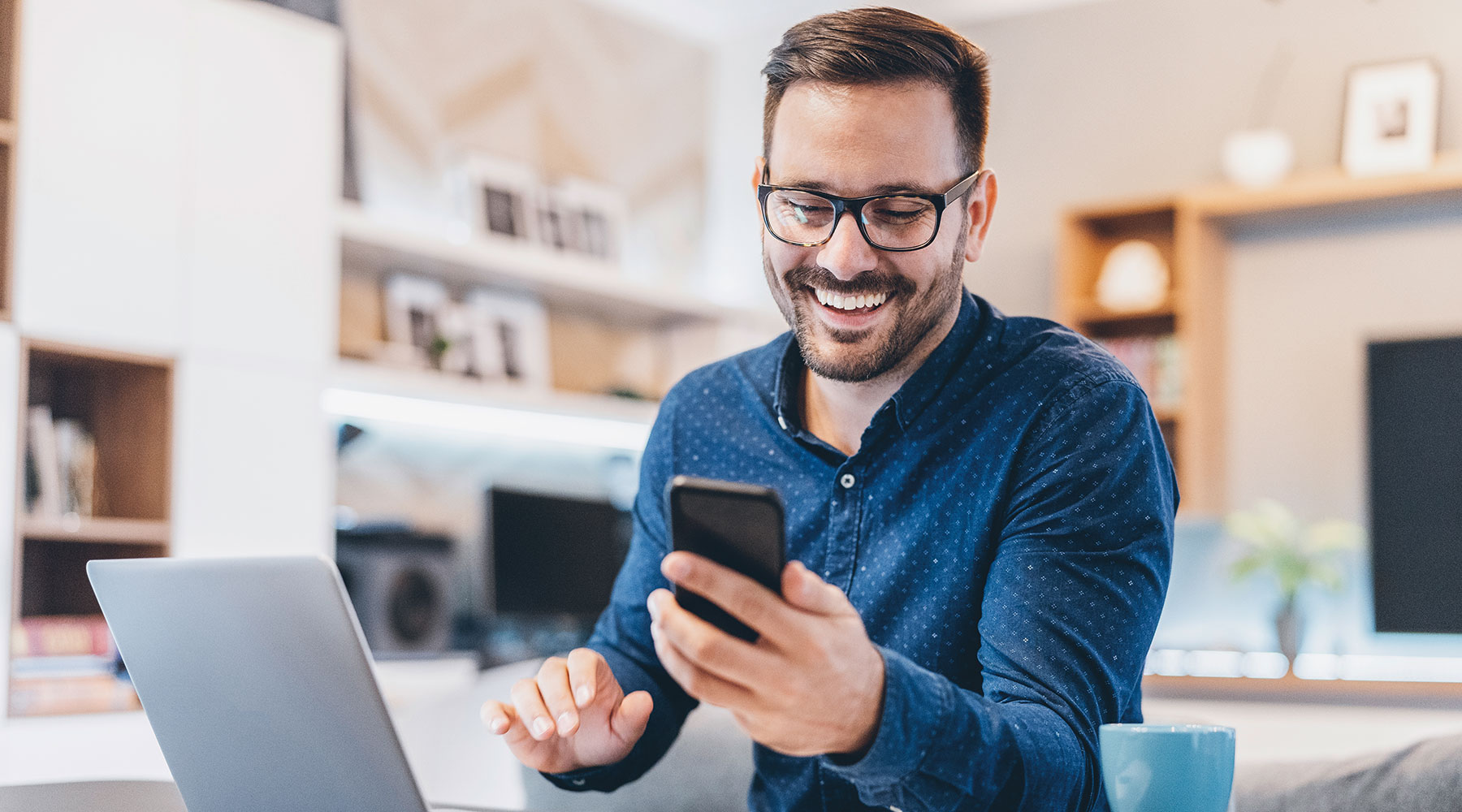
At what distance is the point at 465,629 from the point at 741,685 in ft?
11.1

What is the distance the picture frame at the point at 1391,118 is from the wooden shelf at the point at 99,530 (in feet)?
11.7

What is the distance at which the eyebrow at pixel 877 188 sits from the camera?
3.87 ft

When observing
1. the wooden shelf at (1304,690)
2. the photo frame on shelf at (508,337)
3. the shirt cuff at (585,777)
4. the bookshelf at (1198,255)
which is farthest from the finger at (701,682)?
the bookshelf at (1198,255)

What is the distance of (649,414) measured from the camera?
4359 mm

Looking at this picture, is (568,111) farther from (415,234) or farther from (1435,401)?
(1435,401)

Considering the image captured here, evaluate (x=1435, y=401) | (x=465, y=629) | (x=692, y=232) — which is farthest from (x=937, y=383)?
(x=692, y=232)

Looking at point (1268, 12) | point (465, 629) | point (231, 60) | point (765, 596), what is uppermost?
point (1268, 12)

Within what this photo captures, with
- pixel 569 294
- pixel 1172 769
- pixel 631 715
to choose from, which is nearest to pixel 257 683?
pixel 631 715

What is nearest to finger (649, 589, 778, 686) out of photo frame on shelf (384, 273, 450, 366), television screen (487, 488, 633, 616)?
television screen (487, 488, 633, 616)

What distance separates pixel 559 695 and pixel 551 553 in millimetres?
2568

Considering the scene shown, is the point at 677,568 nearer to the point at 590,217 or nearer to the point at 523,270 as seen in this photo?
the point at 523,270

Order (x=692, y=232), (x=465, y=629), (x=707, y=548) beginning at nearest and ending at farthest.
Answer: (x=707, y=548) < (x=465, y=629) < (x=692, y=232)

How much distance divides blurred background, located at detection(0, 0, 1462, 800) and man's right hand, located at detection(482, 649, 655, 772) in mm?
1883

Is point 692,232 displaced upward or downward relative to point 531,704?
upward
